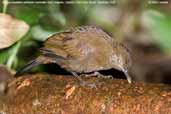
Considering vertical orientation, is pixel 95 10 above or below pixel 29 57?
above

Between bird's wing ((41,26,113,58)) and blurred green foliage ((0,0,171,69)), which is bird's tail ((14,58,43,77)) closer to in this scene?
bird's wing ((41,26,113,58))

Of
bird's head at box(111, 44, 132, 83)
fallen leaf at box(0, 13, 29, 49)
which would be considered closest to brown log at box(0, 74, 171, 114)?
bird's head at box(111, 44, 132, 83)

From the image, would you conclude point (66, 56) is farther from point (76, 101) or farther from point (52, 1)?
point (52, 1)

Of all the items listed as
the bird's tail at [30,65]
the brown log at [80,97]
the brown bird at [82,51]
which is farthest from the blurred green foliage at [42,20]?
the brown log at [80,97]

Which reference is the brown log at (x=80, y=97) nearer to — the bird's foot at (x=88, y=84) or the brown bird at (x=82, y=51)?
the bird's foot at (x=88, y=84)

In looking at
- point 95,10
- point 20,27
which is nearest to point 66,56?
point 20,27

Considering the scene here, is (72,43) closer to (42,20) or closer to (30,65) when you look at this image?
(30,65)
